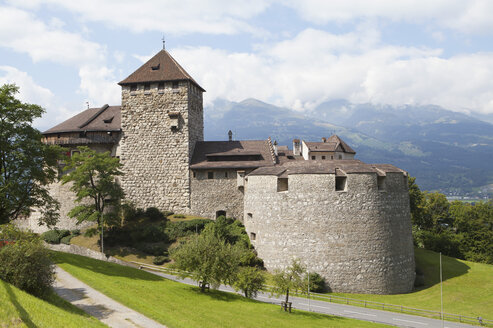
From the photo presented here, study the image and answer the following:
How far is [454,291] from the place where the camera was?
123ft

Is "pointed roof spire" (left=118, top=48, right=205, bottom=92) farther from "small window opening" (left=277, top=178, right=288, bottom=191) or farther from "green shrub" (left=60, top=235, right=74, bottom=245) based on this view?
"green shrub" (left=60, top=235, right=74, bottom=245)

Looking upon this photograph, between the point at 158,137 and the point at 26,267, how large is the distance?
29.6 metres

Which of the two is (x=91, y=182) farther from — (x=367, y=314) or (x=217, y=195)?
(x=367, y=314)

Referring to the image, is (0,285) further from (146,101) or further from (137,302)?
(146,101)

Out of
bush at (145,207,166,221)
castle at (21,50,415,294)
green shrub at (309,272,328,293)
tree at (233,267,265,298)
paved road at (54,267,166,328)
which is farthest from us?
bush at (145,207,166,221)

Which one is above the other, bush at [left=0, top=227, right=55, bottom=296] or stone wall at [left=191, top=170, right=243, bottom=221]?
stone wall at [left=191, top=170, right=243, bottom=221]

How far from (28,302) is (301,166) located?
89.3 feet

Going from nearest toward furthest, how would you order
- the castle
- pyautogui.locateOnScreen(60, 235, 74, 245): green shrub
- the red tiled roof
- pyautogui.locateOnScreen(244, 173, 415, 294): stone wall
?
pyautogui.locateOnScreen(244, 173, 415, 294): stone wall
the castle
pyautogui.locateOnScreen(60, 235, 74, 245): green shrub
the red tiled roof

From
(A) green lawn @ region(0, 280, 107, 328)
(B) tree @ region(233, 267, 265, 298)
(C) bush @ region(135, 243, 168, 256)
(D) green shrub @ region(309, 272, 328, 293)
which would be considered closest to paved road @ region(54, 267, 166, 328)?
(A) green lawn @ region(0, 280, 107, 328)

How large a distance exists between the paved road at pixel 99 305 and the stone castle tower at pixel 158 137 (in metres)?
22.3

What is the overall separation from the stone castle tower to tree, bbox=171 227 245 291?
16.5 meters

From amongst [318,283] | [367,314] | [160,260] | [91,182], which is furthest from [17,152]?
[367,314]

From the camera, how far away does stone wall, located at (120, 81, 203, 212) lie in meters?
47.2

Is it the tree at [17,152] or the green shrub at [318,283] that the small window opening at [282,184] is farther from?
the tree at [17,152]
